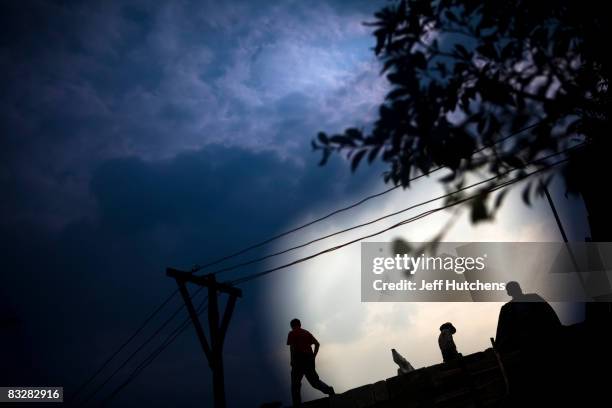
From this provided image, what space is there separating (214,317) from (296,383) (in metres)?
3.08

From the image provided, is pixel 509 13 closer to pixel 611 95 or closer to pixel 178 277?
pixel 611 95

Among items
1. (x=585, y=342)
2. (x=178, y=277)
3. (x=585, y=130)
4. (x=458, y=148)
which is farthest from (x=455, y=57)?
(x=178, y=277)

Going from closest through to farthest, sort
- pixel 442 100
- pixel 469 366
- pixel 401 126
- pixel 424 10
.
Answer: pixel 401 126, pixel 442 100, pixel 424 10, pixel 469 366

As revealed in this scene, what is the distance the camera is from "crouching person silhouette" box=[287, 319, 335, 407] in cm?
811

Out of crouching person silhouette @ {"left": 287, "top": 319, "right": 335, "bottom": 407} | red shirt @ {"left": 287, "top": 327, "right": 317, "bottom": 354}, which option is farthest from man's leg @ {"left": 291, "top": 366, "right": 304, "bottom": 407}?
red shirt @ {"left": 287, "top": 327, "right": 317, "bottom": 354}

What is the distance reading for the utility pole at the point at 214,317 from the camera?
9.56 m

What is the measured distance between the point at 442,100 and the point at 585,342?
4486mm

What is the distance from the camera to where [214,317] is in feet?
33.7

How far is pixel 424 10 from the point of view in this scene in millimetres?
2875

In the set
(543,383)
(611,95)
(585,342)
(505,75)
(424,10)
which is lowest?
(543,383)

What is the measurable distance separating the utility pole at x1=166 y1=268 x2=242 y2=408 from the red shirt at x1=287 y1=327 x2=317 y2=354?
2.32m

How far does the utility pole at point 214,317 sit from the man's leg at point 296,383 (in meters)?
2.15

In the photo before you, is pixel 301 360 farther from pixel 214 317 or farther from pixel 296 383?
pixel 214 317

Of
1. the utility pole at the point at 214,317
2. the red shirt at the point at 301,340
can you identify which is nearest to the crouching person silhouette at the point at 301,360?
the red shirt at the point at 301,340
